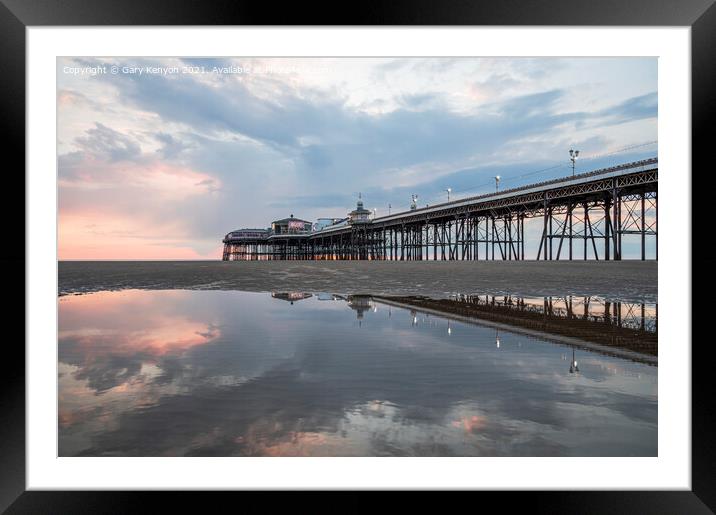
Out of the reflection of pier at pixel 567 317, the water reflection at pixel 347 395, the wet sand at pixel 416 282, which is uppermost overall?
the wet sand at pixel 416 282

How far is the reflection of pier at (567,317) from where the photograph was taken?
5.85m

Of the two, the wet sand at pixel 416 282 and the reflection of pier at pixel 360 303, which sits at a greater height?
the wet sand at pixel 416 282

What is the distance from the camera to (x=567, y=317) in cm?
791

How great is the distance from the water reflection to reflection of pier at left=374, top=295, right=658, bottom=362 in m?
0.57

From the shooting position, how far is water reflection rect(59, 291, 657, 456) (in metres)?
3.01

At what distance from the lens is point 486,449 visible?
2977mm
